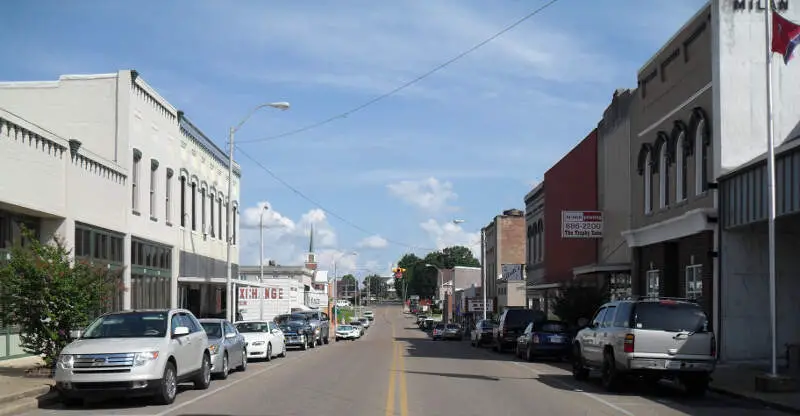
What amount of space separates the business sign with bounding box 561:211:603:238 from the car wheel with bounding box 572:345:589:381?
52.8 ft

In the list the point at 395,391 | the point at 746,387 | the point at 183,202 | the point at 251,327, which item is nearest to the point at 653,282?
the point at 746,387

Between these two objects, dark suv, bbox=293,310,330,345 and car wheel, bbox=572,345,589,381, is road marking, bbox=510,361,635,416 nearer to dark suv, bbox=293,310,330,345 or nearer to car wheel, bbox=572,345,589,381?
car wheel, bbox=572,345,589,381

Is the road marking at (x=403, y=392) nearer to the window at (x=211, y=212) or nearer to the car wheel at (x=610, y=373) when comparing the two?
the car wheel at (x=610, y=373)

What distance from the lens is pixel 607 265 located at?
33.8m

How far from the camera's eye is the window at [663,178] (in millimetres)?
29125

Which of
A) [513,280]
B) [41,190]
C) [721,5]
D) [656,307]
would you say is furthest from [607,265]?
[513,280]

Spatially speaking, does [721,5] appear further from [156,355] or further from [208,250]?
[208,250]

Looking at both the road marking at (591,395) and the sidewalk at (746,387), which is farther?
the sidewalk at (746,387)

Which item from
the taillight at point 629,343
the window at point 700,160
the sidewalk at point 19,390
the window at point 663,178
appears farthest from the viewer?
the window at point 663,178

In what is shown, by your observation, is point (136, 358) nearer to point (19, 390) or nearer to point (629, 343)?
point (19, 390)

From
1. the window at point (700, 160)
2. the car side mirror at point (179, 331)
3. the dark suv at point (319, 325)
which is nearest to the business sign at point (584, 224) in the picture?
the window at point (700, 160)

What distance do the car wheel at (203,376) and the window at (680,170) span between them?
16859mm

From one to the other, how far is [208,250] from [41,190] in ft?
71.5

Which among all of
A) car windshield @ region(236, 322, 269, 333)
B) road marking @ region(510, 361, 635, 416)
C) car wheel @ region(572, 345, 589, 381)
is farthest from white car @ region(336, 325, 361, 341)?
car wheel @ region(572, 345, 589, 381)
